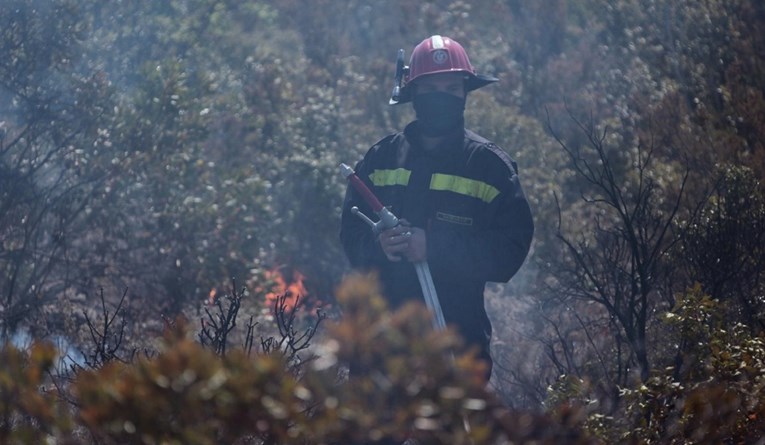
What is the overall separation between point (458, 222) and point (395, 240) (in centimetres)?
31

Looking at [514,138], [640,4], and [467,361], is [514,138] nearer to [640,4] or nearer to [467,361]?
[640,4]

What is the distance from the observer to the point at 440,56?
4.20 meters

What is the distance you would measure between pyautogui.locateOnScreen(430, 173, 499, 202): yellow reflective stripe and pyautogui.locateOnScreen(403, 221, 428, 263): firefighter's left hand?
0.26 m

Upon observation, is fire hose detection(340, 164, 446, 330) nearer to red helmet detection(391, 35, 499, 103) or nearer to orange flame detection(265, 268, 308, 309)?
red helmet detection(391, 35, 499, 103)

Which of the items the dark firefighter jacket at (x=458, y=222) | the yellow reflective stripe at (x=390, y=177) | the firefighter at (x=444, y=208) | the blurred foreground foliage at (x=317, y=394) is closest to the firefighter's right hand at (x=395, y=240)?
the firefighter at (x=444, y=208)

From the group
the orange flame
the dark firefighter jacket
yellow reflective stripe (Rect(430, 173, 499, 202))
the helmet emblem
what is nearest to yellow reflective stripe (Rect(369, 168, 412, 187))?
the dark firefighter jacket

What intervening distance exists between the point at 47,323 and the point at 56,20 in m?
2.19

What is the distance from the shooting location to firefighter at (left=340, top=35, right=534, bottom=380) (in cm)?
388

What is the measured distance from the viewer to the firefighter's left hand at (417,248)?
377 cm

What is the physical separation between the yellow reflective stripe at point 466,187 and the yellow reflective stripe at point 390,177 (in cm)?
12

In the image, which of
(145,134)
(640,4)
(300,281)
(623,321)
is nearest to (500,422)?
(623,321)

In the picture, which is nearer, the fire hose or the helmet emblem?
the fire hose

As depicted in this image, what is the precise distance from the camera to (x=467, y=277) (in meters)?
3.93

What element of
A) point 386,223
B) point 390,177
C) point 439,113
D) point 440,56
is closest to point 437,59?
point 440,56
